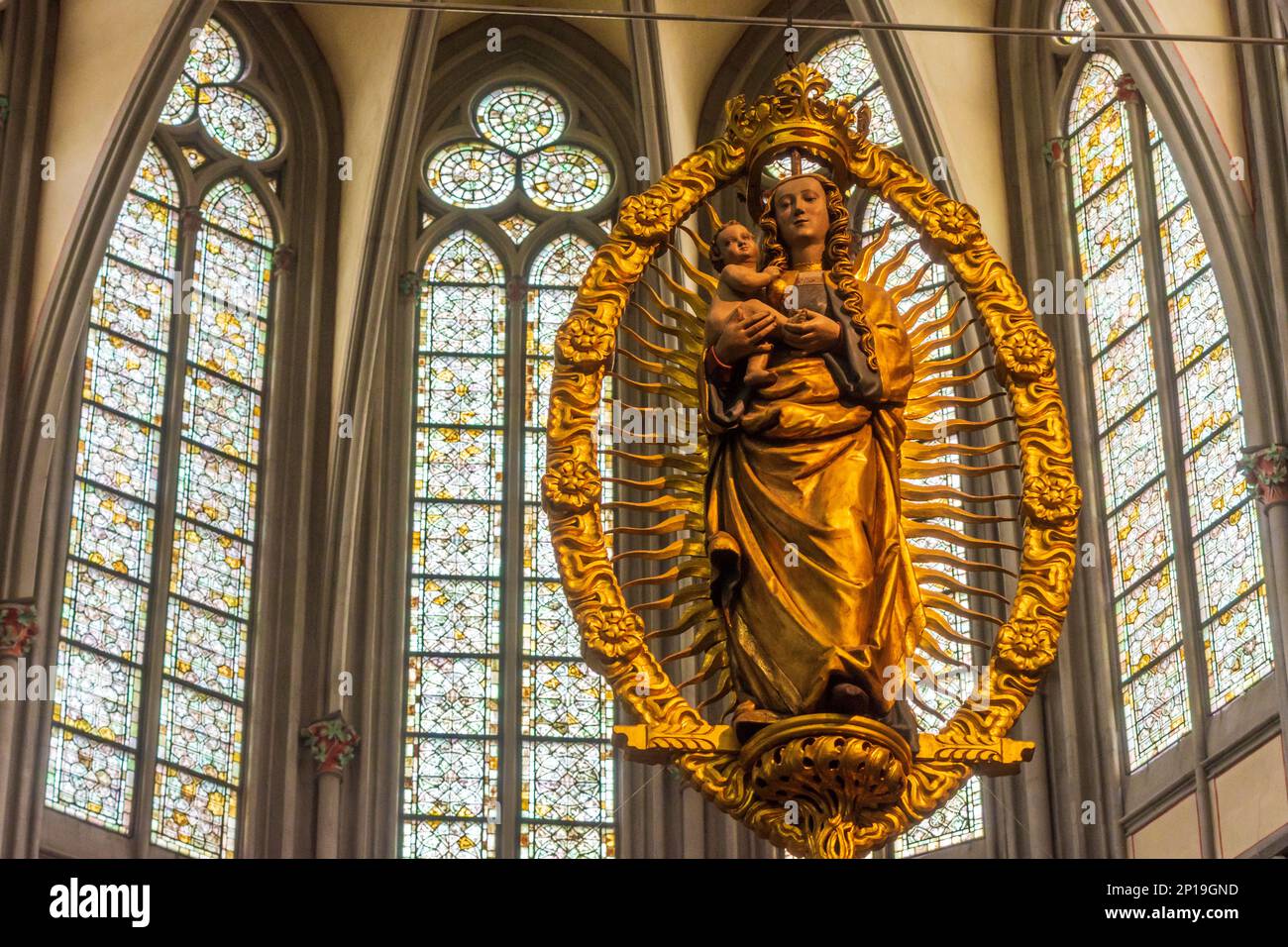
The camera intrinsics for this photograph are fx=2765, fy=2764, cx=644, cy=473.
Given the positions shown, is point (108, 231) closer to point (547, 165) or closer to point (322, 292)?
point (322, 292)

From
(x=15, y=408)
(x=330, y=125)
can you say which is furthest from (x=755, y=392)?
(x=330, y=125)

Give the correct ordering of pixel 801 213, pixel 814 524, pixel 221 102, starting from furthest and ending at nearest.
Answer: pixel 221 102 → pixel 801 213 → pixel 814 524

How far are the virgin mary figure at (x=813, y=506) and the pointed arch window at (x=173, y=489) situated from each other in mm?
8012

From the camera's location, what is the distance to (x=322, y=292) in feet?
57.5

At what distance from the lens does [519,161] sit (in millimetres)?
18641

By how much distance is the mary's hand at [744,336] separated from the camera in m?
7.91

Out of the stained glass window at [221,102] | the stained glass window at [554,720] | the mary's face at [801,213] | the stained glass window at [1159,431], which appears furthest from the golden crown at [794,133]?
the stained glass window at [221,102]

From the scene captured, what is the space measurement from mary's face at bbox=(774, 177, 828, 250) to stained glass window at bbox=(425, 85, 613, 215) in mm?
10088

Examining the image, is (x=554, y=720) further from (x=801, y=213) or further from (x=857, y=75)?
(x=801, y=213)

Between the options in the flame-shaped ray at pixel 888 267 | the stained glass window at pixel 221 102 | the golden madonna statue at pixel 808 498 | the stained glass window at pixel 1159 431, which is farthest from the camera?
the stained glass window at pixel 221 102

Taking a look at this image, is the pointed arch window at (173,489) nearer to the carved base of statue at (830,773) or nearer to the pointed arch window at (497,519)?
the pointed arch window at (497,519)

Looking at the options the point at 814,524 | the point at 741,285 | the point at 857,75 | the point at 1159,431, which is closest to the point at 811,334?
the point at 741,285

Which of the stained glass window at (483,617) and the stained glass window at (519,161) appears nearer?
the stained glass window at (483,617)

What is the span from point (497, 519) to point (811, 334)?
9437mm
